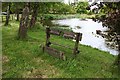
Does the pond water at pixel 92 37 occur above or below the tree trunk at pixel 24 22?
below

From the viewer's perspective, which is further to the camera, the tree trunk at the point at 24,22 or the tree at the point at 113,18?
the tree trunk at the point at 24,22

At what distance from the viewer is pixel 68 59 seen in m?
14.2

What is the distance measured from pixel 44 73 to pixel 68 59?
2.52 metres

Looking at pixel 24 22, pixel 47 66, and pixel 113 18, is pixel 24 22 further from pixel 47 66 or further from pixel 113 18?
pixel 113 18

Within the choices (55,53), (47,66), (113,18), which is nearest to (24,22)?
(55,53)

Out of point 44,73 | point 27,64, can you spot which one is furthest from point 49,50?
point 44,73

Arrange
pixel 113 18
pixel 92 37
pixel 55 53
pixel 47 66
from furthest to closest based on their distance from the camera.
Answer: pixel 92 37 < pixel 55 53 < pixel 47 66 < pixel 113 18

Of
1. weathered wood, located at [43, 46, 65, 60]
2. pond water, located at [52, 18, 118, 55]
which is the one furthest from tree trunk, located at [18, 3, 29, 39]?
pond water, located at [52, 18, 118, 55]

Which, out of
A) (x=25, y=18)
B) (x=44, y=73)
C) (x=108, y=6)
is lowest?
(x=44, y=73)

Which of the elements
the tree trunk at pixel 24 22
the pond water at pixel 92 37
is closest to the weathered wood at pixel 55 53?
the pond water at pixel 92 37

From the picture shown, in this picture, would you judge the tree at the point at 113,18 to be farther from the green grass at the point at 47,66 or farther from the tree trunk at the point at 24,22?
the tree trunk at the point at 24,22

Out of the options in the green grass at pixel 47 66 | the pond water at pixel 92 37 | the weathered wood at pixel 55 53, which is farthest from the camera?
the pond water at pixel 92 37

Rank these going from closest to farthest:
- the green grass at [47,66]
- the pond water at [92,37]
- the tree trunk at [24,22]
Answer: the green grass at [47,66], the tree trunk at [24,22], the pond water at [92,37]

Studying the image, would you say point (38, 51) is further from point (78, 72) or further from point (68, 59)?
point (78, 72)
